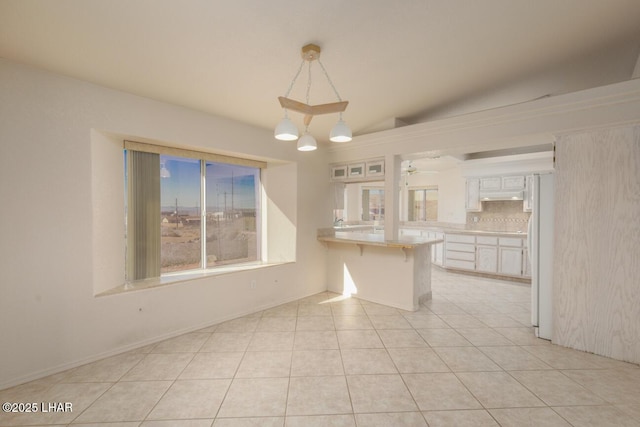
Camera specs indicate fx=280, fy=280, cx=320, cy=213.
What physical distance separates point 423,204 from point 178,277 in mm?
7167

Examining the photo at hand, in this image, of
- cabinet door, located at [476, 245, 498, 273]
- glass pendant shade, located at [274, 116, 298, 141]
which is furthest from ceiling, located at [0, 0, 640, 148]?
cabinet door, located at [476, 245, 498, 273]

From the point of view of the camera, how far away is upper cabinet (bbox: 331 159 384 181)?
14.4 feet

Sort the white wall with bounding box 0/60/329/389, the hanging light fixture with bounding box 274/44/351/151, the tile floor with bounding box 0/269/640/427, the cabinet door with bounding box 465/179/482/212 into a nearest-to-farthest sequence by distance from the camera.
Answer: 1. the tile floor with bounding box 0/269/640/427
2. the hanging light fixture with bounding box 274/44/351/151
3. the white wall with bounding box 0/60/329/389
4. the cabinet door with bounding box 465/179/482/212

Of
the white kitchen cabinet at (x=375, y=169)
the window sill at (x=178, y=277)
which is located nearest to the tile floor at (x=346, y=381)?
the window sill at (x=178, y=277)

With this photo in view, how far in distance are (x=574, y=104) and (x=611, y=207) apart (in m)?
1.07

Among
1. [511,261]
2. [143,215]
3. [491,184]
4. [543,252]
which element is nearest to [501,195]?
[491,184]

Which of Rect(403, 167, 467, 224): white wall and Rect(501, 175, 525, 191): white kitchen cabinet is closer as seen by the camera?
Rect(501, 175, 525, 191): white kitchen cabinet

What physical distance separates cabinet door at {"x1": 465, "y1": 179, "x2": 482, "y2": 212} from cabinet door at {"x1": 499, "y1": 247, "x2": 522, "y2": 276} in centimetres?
119

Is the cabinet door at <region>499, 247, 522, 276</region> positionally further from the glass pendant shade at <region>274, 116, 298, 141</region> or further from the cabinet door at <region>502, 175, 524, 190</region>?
the glass pendant shade at <region>274, 116, 298, 141</region>

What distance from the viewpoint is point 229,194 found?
13.9 feet

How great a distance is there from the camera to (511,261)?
5.71 m

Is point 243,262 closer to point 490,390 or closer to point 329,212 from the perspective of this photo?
point 329,212

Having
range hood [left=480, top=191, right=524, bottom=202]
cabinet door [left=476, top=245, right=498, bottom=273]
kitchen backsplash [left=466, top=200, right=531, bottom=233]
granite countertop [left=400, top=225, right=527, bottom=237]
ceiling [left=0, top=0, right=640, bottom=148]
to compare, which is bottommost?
cabinet door [left=476, top=245, right=498, bottom=273]

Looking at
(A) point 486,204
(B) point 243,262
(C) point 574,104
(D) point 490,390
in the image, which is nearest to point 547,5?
(C) point 574,104
